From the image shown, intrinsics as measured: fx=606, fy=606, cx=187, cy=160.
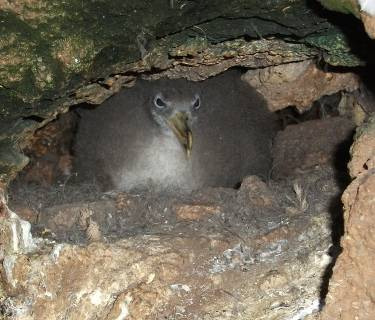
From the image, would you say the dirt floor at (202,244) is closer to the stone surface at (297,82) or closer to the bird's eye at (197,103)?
the stone surface at (297,82)

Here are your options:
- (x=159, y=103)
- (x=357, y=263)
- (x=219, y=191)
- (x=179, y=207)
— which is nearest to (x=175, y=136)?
(x=159, y=103)

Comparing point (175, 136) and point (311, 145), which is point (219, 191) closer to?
point (175, 136)

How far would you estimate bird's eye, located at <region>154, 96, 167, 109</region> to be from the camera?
5.43 metres

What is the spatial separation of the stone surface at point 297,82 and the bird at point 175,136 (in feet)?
0.46

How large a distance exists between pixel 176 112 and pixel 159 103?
0.18 metres

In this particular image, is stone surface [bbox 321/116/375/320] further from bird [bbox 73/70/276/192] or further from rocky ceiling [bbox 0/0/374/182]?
bird [bbox 73/70/276/192]

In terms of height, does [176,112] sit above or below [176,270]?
below

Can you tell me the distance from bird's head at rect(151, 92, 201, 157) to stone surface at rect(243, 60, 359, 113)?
2.22 ft

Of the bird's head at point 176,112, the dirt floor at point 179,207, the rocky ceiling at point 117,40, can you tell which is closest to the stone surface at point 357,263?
the dirt floor at point 179,207

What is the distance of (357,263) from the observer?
2.60 meters

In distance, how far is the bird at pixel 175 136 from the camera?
545cm

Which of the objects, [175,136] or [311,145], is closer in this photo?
[175,136]

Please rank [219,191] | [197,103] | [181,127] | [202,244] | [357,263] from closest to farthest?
[357,263] < [202,244] < [219,191] < [181,127] < [197,103]

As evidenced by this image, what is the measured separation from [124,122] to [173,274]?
273cm
